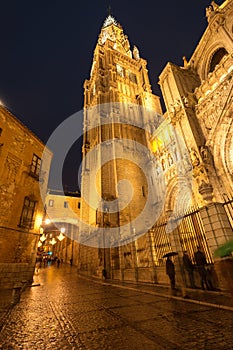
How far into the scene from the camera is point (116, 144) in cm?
2156

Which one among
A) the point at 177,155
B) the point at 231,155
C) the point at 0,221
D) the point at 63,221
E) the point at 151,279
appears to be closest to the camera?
the point at 151,279

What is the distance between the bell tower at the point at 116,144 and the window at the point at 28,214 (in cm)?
645

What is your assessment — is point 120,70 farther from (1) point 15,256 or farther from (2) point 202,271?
(2) point 202,271

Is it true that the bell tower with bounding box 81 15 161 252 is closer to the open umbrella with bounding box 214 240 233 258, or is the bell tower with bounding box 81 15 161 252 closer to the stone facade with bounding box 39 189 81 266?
the open umbrella with bounding box 214 240 233 258

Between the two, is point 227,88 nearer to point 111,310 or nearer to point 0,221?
point 111,310

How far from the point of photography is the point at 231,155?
11.4 meters

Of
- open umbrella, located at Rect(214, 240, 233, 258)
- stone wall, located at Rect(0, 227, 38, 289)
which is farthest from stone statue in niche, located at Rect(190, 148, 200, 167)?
stone wall, located at Rect(0, 227, 38, 289)

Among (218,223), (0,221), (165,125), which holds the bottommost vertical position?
(218,223)

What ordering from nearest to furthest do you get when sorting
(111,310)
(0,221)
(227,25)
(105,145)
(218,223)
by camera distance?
(111,310) → (218,223) → (0,221) → (227,25) → (105,145)

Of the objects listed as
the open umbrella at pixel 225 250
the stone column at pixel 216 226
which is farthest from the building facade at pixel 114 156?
the open umbrella at pixel 225 250

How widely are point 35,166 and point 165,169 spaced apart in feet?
37.9

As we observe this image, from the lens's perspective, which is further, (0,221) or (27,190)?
(27,190)

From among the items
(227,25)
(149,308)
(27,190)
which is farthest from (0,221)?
(227,25)

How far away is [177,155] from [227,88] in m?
5.73
